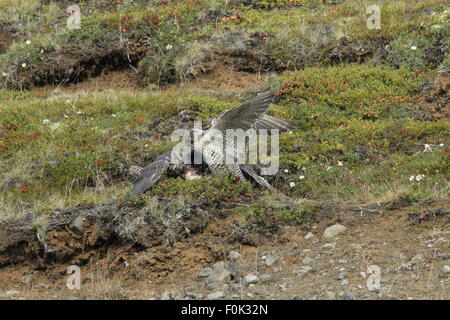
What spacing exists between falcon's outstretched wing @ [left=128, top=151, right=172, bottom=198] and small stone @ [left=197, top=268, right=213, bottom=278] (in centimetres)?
181

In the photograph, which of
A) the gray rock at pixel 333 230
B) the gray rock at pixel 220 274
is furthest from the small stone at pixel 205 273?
the gray rock at pixel 333 230

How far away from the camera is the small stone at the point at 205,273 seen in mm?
8828

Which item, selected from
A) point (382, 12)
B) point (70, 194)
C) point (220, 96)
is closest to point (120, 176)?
point (70, 194)

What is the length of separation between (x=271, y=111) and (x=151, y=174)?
2.96 m

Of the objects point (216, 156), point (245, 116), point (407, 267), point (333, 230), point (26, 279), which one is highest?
point (245, 116)

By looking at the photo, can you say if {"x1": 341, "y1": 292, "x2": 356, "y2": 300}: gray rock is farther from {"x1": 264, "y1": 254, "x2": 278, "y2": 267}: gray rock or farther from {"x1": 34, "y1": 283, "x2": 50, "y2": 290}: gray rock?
{"x1": 34, "y1": 283, "x2": 50, "y2": 290}: gray rock

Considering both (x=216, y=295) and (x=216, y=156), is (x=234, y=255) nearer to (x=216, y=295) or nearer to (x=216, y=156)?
(x=216, y=295)

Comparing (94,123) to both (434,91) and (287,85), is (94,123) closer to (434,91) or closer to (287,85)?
(287,85)

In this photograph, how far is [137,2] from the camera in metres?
17.9

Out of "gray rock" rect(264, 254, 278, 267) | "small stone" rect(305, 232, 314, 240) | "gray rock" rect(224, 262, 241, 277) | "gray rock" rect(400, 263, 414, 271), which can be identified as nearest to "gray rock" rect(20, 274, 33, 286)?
"gray rock" rect(224, 262, 241, 277)

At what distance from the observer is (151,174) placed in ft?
35.5

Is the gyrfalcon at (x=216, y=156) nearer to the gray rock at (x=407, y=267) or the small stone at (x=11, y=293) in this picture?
the small stone at (x=11, y=293)

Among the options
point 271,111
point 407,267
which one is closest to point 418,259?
point 407,267

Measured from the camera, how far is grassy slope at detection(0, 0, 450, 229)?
34.8 feet
